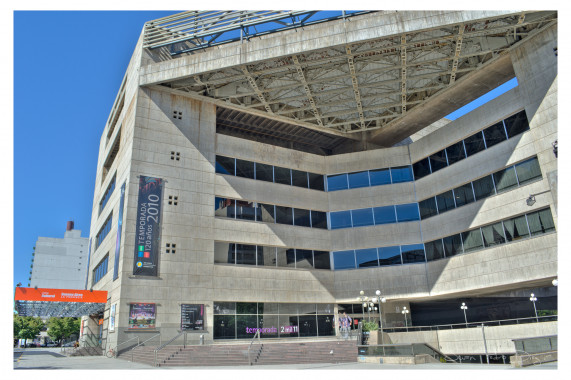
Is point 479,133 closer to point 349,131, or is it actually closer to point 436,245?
point 436,245

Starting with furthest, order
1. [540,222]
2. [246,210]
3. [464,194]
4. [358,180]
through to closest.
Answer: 1. [358,180]
2. [246,210]
3. [464,194]
4. [540,222]

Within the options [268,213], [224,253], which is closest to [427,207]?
[268,213]

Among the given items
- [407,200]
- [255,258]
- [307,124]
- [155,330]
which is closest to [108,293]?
[155,330]

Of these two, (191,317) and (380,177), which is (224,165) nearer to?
(191,317)

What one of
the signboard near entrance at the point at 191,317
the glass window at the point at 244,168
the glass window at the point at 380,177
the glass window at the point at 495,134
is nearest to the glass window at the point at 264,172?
the glass window at the point at 244,168

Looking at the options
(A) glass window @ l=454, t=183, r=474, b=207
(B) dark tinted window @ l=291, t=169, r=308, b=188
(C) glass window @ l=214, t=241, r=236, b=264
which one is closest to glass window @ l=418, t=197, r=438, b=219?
(A) glass window @ l=454, t=183, r=474, b=207

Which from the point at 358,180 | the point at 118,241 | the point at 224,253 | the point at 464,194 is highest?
the point at 358,180

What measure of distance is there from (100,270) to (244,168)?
16689 millimetres

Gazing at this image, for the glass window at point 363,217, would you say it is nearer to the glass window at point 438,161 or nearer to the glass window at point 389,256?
the glass window at point 389,256

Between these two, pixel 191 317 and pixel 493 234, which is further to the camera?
pixel 493 234

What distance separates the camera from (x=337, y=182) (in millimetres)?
40062

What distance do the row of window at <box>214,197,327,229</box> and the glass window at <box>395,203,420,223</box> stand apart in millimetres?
6652

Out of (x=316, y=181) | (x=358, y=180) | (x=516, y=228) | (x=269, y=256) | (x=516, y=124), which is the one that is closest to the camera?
(x=516, y=228)
